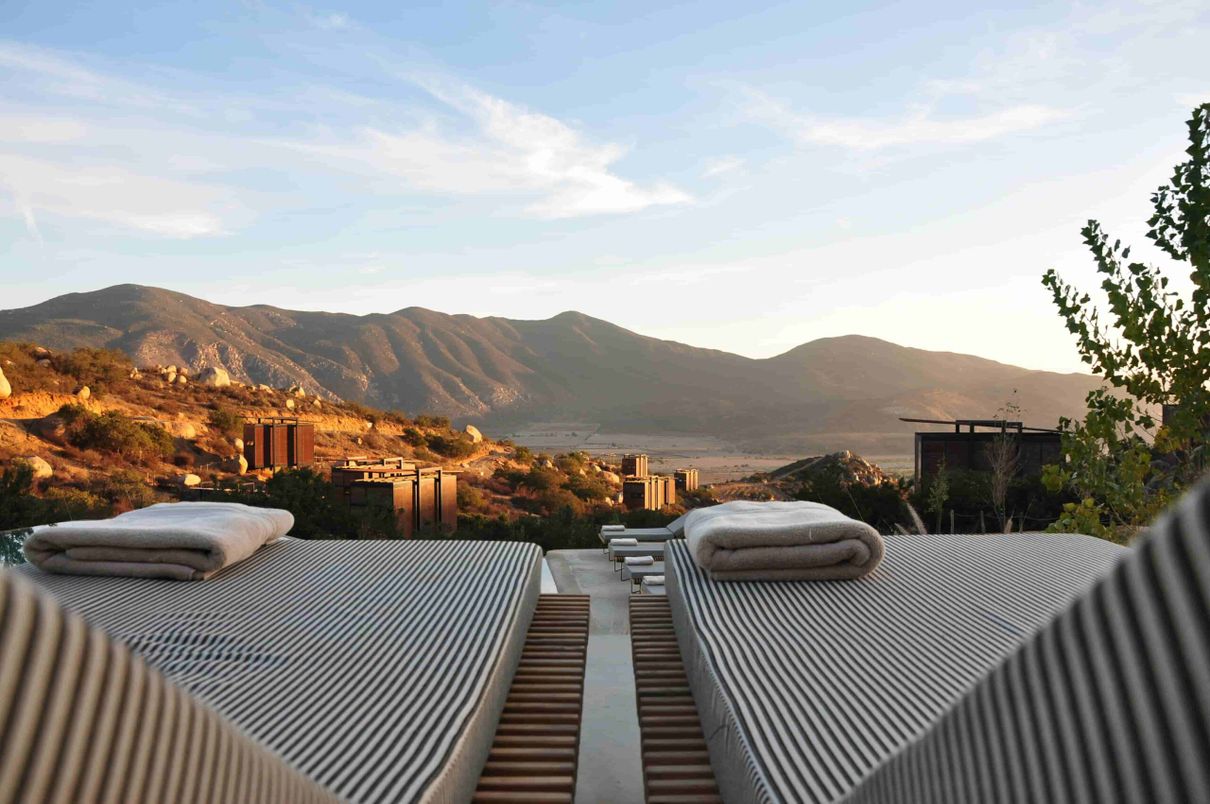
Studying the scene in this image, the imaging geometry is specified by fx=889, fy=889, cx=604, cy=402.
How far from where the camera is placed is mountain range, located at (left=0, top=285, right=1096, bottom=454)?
4609 centimetres

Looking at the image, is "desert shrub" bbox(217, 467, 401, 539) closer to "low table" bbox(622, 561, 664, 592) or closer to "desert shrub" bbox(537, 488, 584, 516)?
"low table" bbox(622, 561, 664, 592)

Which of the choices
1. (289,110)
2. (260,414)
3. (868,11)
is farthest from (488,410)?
(868,11)

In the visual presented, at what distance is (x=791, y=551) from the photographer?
11.9ft

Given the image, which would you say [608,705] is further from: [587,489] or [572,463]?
[572,463]

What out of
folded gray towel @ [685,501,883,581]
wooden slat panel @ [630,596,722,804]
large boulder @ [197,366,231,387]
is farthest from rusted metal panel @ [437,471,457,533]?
large boulder @ [197,366,231,387]

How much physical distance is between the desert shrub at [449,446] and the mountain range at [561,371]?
76.2 ft

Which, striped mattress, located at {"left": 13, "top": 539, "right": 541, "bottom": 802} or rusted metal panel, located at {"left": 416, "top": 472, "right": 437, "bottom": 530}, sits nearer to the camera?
striped mattress, located at {"left": 13, "top": 539, "right": 541, "bottom": 802}

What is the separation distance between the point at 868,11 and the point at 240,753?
1114 centimetres

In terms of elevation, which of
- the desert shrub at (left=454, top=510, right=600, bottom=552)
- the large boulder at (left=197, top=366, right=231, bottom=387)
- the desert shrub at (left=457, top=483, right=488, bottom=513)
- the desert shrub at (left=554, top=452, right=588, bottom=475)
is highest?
the large boulder at (left=197, top=366, right=231, bottom=387)

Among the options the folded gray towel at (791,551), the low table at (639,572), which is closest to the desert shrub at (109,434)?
the low table at (639,572)

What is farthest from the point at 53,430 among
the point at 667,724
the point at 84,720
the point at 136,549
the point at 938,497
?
the point at 84,720

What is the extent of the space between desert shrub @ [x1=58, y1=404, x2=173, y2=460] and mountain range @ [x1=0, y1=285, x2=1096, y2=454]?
2691 centimetres

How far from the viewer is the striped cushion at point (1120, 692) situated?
601 millimetres

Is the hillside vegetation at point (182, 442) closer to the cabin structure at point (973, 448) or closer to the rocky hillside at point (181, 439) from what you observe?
the rocky hillside at point (181, 439)
